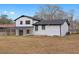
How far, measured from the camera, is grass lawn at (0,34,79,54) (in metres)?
172

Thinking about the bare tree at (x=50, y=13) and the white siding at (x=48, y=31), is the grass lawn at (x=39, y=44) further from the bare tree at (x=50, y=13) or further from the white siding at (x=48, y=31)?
the bare tree at (x=50, y=13)

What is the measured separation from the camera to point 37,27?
172m

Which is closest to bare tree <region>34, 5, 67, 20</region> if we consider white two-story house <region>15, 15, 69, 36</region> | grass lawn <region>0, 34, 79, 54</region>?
white two-story house <region>15, 15, 69, 36</region>

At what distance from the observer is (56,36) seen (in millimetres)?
171875

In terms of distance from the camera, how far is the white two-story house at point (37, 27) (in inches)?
6767

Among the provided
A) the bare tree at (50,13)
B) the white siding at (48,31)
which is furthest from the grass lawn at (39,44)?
the bare tree at (50,13)

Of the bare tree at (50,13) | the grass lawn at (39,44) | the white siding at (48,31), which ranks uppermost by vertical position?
the bare tree at (50,13)

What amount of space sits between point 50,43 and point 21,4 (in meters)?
0.83

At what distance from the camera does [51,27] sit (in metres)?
172

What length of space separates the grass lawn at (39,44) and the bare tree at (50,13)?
1.17 feet

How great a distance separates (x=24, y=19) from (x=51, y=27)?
1.57ft

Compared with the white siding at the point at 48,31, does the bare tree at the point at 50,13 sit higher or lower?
higher
